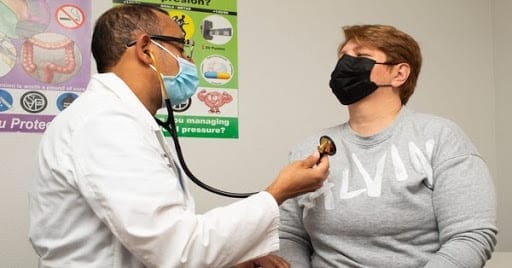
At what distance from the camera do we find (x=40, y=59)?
1.59m

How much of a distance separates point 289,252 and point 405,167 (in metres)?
0.42

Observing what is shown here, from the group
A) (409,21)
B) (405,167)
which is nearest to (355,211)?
(405,167)

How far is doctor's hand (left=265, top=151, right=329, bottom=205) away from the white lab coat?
65mm

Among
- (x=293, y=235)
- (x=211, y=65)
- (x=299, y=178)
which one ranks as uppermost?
(x=211, y=65)

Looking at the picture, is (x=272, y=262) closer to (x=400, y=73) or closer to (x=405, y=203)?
(x=405, y=203)

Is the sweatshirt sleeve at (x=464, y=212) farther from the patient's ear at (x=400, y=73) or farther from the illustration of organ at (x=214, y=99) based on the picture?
the illustration of organ at (x=214, y=99)

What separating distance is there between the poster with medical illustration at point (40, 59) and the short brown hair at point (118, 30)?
47 centimetres

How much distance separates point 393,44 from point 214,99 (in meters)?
0.66

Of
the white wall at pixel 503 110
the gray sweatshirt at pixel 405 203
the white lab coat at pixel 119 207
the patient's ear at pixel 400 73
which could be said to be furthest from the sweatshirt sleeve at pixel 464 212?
the white wall at pixel 503 110

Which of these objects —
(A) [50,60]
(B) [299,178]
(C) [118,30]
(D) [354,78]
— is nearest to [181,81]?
(C) [118,30]

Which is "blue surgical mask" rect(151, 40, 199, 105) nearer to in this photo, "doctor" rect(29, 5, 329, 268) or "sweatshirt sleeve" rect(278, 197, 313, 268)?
"doctor" rect(29, 5, 329, 268)

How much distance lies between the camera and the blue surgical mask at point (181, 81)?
3.95 ft

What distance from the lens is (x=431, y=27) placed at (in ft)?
7.25

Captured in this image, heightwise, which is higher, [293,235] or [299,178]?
[299,178]
